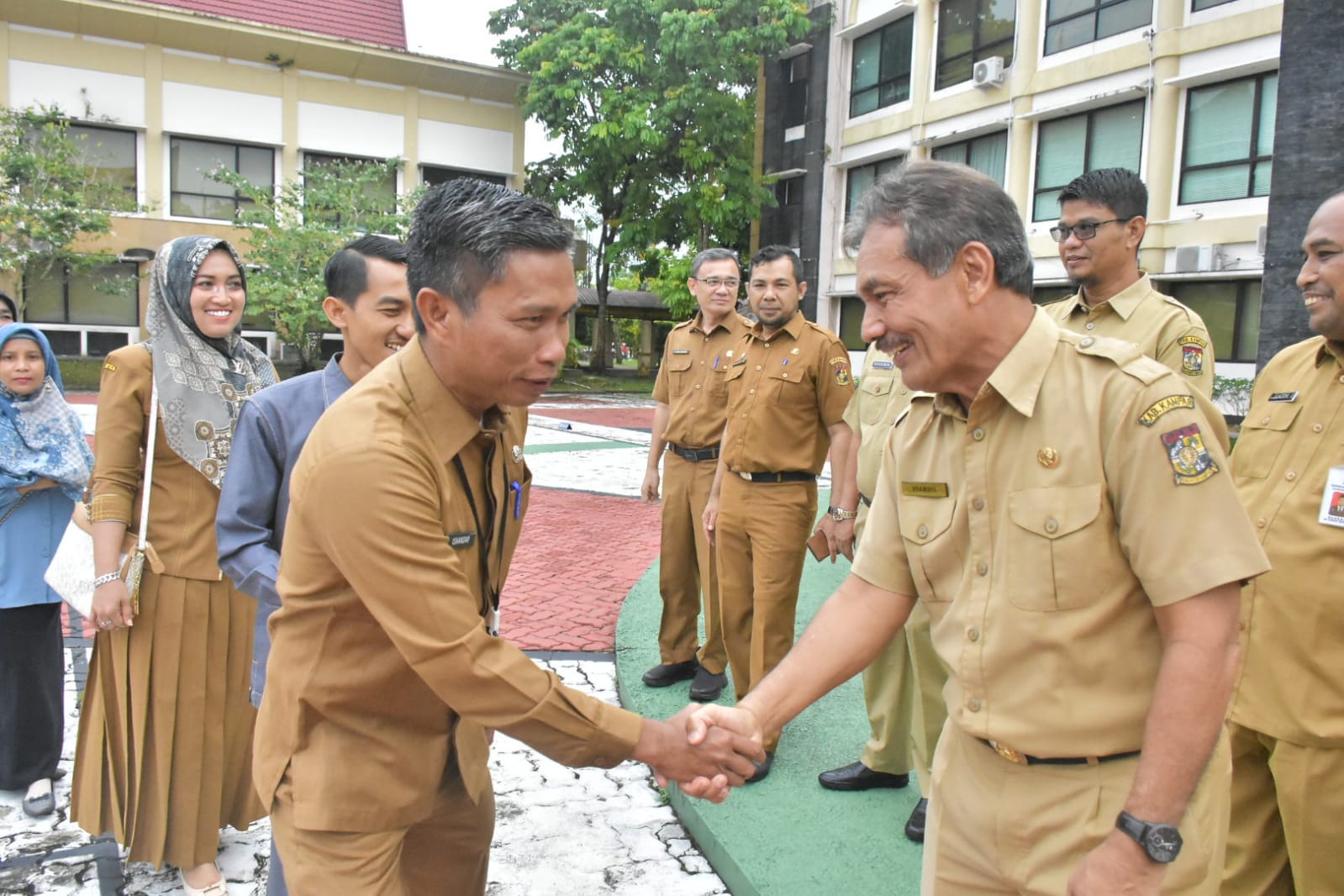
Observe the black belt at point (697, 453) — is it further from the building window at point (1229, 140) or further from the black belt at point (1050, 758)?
the building window at point (1229, 140)

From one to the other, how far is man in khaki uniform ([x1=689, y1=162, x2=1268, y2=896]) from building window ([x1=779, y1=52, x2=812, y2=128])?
24228 millimetres

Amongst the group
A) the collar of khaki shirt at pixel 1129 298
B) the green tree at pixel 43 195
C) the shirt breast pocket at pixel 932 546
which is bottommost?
the shirt breast pocket at pixel 932 546

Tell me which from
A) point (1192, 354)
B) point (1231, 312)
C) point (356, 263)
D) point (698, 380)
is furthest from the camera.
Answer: point (1231, 312)

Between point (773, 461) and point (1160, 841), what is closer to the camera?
point (1160, 841)

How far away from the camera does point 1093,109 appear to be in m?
17.3

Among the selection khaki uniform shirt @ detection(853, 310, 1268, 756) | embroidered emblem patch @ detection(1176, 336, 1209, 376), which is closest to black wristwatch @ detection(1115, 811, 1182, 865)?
khaki uniform shirt @ detection(853, 310, 1268, 756)

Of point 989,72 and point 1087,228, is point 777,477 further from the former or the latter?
point 989,72

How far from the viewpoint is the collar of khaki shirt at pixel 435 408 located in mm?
1753

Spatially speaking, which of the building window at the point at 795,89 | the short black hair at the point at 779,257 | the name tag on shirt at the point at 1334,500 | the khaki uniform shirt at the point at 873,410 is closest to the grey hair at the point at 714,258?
the short black hair at the point at 779,257

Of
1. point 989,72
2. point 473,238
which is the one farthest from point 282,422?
point 989,72

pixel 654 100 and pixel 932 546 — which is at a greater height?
pixel 654 100

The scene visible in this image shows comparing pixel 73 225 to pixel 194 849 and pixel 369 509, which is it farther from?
pixel 369 509

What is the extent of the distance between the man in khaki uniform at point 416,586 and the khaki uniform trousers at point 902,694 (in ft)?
5.42

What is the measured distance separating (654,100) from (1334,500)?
2364cm
